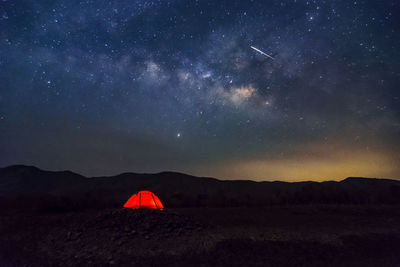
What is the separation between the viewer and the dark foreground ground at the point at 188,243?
9.44 m

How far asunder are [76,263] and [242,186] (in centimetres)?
5739

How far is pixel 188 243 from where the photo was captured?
10758mm

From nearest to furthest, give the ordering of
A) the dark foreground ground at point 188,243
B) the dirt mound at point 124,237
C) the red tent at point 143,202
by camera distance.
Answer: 1. the dark foreground ground at point 188,243
2. the dirt mound at point 124,237
3. the red tent at point 143,202

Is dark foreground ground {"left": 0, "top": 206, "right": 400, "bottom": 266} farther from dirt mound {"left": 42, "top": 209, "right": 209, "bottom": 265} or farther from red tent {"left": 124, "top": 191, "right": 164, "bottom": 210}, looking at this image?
red tent {"left": 124, "top": 191, "right": 164, "bottom": 210}

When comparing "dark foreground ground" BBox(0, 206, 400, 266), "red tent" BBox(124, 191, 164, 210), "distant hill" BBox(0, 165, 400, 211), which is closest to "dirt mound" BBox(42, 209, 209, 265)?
"dark foreground ground" BBox(0, 206, 400, 266)

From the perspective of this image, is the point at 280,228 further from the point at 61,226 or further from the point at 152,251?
the point at 61,226

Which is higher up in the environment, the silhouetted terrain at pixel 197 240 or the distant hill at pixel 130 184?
the distant hill at pixel 130 184

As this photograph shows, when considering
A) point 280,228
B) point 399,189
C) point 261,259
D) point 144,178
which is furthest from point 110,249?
point 144,178

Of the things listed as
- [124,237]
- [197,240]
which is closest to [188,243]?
[197,240]

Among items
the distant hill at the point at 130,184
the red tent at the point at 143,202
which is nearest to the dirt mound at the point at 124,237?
the red tent at the point at 143,202

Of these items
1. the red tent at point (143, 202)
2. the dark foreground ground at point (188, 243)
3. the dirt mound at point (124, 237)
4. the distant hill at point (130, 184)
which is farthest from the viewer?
the distant hill at point (130, 184)

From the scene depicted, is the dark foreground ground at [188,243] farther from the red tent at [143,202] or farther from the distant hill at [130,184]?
the distant hill at [130,184]

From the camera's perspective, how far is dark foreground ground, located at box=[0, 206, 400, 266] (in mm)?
9438

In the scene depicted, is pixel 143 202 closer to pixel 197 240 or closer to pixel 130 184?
pixel 197 240
